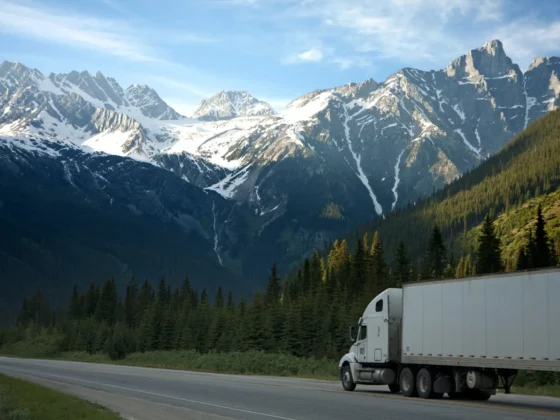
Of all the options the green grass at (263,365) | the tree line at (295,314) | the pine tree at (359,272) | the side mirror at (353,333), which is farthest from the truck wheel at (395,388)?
the pine tree at (359,272)

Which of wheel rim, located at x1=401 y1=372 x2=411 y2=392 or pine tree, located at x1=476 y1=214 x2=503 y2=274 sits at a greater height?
pine tree, located at x1=476 y1=214 x2=503 y2=274

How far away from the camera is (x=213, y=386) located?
37.1m

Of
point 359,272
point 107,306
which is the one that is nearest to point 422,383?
point 359,272

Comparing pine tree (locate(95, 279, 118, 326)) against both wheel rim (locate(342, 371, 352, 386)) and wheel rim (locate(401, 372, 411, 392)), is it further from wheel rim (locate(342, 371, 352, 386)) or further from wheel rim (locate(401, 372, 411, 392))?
wheel rim (locate(401, 372, 411, 392))

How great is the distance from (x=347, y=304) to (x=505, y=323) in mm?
63524

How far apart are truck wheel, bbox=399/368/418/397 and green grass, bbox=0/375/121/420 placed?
504 inches

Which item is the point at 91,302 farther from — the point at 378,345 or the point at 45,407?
the point at 45,407

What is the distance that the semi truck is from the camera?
24.4 metres

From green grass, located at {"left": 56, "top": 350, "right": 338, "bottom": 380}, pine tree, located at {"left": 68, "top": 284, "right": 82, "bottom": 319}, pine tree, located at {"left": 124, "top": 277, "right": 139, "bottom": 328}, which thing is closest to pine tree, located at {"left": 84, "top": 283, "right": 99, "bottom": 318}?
pine tree, located at {"left": 68, "top": 284, "right": 82, "bottom": 319}

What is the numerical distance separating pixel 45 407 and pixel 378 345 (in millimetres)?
15126

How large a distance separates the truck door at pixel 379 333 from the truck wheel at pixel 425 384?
331 cm

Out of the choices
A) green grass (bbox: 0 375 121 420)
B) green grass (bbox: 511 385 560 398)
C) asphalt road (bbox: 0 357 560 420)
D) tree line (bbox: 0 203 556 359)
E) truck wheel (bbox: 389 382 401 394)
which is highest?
tree line (bbox: 0 203 556 359)

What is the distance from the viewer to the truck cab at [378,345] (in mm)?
33625

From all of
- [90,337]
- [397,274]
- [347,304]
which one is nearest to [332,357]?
[347,304]
